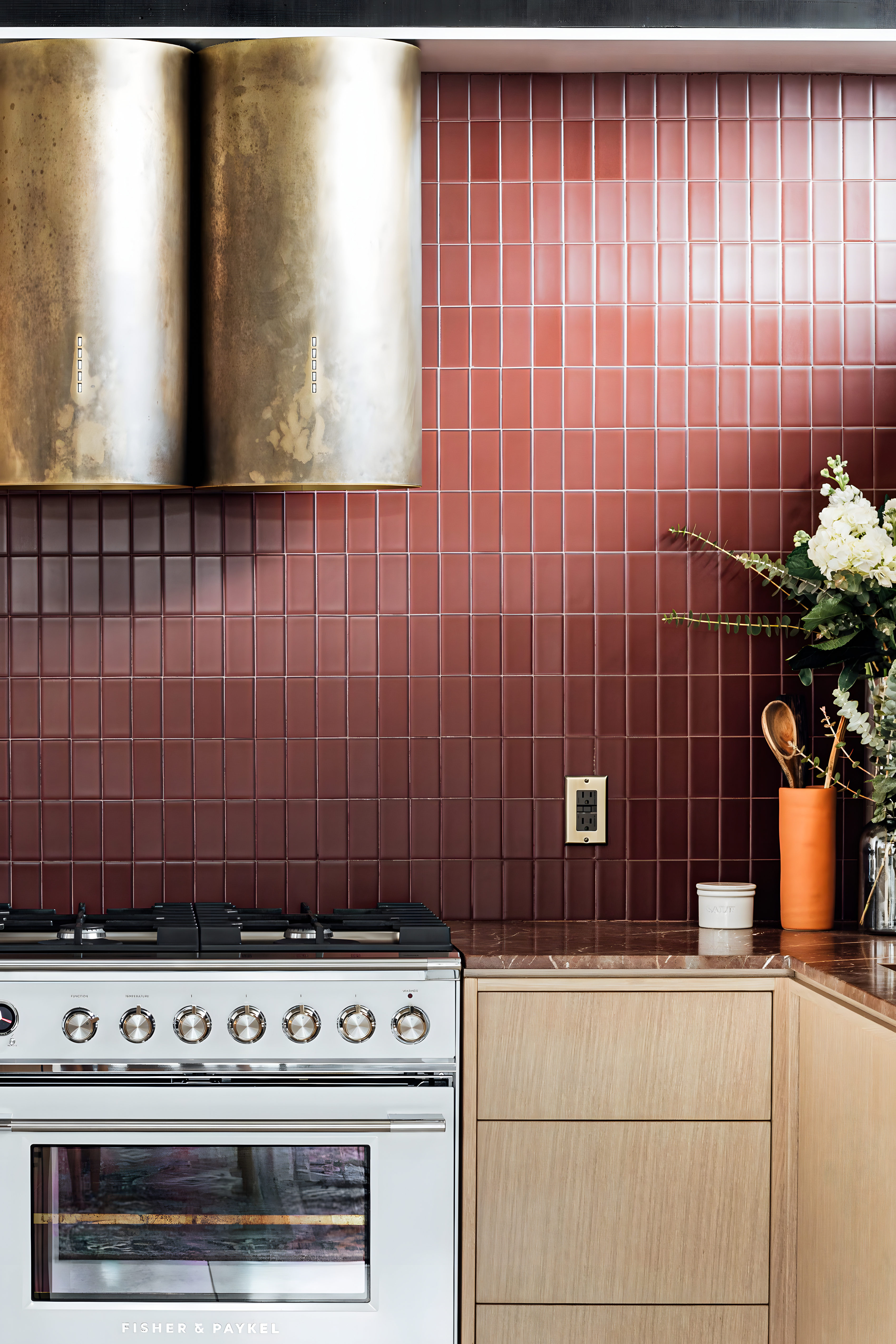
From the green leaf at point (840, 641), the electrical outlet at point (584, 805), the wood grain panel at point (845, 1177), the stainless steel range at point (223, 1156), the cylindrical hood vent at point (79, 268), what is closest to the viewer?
the wood grain panel at point (845, 1177)

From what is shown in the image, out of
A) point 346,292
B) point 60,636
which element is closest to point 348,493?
point 346,292

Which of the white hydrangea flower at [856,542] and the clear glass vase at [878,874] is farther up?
the white hydrangea flower at [856,542]

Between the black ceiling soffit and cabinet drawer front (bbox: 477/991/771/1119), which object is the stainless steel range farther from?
the black ceiling soffit

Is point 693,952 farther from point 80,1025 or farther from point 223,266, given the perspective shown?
point 223,266

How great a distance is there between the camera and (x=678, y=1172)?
2020mm

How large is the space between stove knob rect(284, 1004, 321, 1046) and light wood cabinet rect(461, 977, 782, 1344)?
0.24 m

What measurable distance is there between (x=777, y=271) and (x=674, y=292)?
209 mm

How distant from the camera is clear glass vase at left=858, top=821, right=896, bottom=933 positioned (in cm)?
233

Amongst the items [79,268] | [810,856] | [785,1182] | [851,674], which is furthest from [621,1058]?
[79,268]

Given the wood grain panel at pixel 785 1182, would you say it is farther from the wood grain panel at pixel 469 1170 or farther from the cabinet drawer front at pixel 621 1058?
the wood grain panel at pixel 469 1170

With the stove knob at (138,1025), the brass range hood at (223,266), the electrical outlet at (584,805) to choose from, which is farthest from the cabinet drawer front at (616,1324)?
the brass range hood at (223,266)

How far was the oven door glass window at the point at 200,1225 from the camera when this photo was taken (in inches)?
78.0

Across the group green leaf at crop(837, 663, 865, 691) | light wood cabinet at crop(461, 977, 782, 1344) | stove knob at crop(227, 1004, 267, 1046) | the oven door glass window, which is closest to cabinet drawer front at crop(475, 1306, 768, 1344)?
light wood cabinet at crop(461, 977, 782, 1344)

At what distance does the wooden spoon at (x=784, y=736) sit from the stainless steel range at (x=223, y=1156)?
852mm
